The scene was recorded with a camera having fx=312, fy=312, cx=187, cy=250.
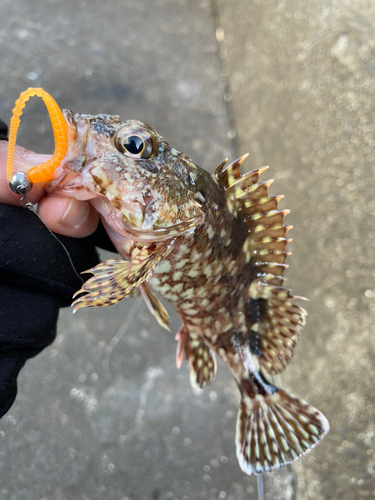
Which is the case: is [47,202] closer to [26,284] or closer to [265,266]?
[26,284]

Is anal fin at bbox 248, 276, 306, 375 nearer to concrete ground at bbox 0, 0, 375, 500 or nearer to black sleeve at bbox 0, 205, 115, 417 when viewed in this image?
concrete ground at bbox 0, 0, 375, 500

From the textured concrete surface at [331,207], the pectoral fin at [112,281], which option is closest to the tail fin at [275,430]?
the textured concrete surface at [331,207]

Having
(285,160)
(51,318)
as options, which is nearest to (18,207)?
(51,318)

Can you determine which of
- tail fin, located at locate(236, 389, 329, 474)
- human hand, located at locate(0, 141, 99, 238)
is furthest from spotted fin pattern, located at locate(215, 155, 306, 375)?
Result: human hand, located at locate(0, 141, 99, 238)

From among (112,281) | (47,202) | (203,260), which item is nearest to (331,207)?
(203,260)

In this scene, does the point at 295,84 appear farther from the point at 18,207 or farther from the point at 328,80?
the point at 18,207

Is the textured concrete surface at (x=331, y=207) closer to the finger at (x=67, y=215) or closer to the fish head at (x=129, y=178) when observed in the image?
the fish head at (x=129, y=178)
